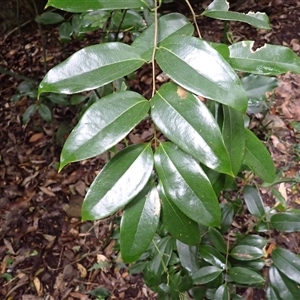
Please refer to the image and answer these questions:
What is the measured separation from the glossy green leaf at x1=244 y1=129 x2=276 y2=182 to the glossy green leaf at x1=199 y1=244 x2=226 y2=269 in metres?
0.47

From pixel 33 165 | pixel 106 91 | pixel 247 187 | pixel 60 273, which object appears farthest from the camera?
pixel 33 165

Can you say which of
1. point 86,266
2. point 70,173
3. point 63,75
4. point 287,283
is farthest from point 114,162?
→ point 70,173

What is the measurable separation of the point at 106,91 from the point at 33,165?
3.09ft

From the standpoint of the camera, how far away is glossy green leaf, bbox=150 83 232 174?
1.78 feet

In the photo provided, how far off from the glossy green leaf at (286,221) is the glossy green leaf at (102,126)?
696 millimetres

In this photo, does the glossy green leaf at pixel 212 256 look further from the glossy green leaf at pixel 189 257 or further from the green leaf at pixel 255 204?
the green leaf at pixel 255 204

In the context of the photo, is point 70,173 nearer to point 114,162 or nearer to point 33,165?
point 33,165

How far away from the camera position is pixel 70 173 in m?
2.04

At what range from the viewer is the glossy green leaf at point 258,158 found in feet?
2.40

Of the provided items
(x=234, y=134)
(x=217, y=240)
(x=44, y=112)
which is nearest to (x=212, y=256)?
(x=217, y=240)

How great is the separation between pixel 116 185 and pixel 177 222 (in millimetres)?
153

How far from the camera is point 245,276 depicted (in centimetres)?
110

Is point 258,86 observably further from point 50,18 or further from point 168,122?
point 50,18

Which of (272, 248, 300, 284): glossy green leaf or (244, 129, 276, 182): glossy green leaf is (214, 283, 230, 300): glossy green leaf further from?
(244, 129, 276, 182): glossy green leaf
